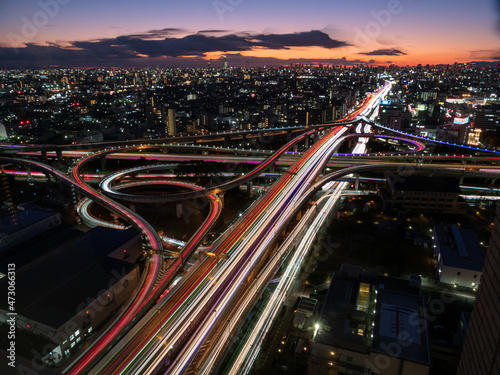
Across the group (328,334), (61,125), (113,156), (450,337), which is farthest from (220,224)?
(61,125)

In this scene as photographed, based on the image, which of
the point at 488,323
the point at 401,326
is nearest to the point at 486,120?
the point at 401,326

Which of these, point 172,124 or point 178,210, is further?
point 172,124

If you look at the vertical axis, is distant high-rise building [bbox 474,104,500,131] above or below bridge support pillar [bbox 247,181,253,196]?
above

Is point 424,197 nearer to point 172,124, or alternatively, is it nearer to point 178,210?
point 178,210

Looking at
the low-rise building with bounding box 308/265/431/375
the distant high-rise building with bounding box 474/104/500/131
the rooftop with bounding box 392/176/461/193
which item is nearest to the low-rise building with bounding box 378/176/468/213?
the rooftop with bounding box 392/176/461/193

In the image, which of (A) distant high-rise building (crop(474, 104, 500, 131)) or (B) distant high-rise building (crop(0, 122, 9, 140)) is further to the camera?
(A) distant high-rise building (crop(474, 104, 500, 131))

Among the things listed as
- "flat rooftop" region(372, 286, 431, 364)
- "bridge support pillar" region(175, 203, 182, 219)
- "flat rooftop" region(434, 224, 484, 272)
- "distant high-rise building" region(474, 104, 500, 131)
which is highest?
"distant high-rise building" region(474, 104, 500, 131)

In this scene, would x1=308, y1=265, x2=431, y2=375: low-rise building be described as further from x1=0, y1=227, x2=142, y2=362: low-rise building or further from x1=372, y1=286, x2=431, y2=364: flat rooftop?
x1=0, y1=227, x2=142, y2=362: low-rise building

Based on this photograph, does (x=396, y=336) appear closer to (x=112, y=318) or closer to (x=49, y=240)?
(x=112, y=318)
